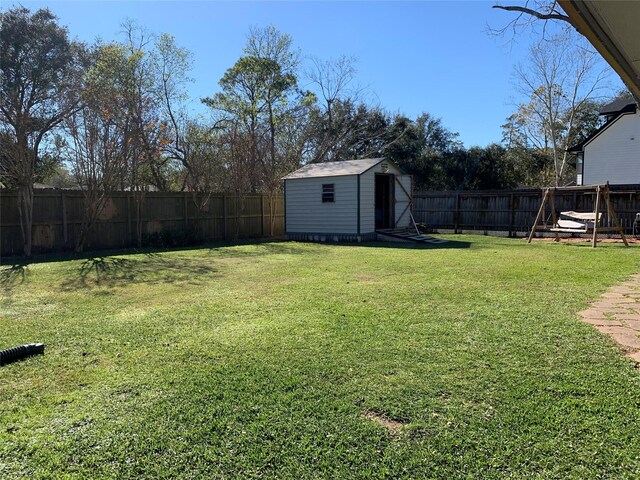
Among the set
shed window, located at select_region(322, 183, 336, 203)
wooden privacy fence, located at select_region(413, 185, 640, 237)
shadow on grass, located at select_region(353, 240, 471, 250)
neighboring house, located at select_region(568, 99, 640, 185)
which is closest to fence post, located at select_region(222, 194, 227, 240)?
shed window, located at select_region(322, 183, 336, 203)

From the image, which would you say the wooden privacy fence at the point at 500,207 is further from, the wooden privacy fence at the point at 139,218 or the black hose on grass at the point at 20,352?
the black hose on grass at the point at 20,352

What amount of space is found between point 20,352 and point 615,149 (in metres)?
24.2

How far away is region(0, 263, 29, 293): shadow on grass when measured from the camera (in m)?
6.88

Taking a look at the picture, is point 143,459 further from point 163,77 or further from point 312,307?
point 163,77

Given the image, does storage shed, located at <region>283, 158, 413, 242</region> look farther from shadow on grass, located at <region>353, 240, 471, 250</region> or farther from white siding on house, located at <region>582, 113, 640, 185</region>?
white siding on house, located at <region>582, 113, 640, 185</region>

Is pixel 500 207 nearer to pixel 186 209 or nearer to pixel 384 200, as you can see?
pixel 384 200

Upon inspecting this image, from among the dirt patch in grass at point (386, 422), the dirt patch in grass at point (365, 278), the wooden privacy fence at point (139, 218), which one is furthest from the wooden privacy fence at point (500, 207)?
the dirt patch in grass at point (386, 422)

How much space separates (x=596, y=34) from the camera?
2.09m

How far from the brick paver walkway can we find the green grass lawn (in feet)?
0.53

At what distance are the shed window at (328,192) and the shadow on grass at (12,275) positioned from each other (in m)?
9.23

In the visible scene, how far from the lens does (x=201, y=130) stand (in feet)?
64.0

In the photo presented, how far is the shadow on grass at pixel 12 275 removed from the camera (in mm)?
6879

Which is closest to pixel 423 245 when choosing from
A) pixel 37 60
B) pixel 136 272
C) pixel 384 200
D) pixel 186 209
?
pixel 384 200

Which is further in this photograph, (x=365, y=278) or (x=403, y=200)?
(x=403, y=200)
